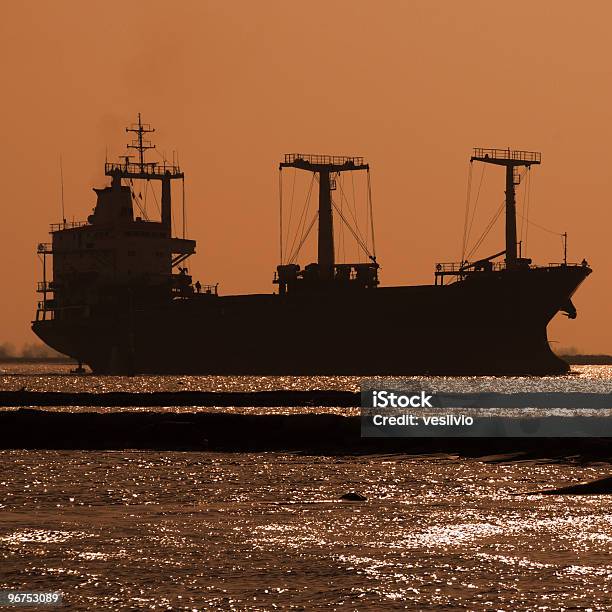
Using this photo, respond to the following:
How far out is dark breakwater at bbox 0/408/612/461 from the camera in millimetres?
40906

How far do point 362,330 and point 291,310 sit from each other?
301 inches

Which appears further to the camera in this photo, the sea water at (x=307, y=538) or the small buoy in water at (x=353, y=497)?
the small buoy in water at (x=353, y=497)

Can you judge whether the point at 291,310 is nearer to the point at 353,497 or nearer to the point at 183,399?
the point at 183,399

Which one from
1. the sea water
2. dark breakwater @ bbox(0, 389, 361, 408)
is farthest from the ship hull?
the sea water

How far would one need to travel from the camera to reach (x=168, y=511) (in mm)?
26719

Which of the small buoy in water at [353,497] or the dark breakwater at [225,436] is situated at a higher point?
the dark breakwater at [225,436]

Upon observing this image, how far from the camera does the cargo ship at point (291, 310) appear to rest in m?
142

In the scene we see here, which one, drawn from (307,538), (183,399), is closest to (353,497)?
(307,538)

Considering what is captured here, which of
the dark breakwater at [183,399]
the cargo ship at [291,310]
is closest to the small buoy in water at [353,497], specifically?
the dark breakwater at [183,399]

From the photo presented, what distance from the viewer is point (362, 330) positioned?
147 meters

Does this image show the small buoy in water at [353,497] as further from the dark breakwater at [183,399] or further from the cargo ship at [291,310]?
the cargo ship at [291,310]

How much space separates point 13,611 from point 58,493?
1211cm

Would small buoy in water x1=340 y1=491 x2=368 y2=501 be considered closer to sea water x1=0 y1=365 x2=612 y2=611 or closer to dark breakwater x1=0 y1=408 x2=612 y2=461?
sea water x1=0 y1=365 x2=612 y2=611

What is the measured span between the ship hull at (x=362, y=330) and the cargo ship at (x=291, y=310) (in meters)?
0.14
